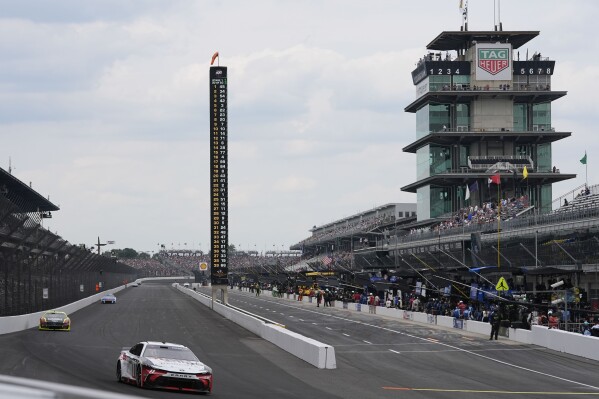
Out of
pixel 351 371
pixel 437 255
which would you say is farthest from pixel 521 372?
pixel 437 255

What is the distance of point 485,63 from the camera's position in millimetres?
115188

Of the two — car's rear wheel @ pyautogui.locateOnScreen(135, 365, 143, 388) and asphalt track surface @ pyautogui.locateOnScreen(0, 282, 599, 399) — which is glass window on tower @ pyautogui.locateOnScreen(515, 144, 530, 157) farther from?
car's rear wheel @ pyautogui.locateOnScreen(135, 365, 143, 388)

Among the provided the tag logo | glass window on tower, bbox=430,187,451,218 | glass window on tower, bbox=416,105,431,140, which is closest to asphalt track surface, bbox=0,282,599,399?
glass window on tower, bbox=430,187,451,218

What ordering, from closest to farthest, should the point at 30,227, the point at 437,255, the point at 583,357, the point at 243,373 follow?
1. the point at 243,373
2. the point at 583,357
3. the point at 30,227
4. the point at 437,255

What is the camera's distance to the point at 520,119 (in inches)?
4643

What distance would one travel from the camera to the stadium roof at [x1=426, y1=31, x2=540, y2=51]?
378 ft

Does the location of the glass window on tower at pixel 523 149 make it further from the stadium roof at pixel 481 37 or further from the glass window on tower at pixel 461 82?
the stadium roof at pixel 481 37

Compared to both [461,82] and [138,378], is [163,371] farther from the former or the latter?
[461,82]

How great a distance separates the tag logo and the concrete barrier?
70975 millimetres

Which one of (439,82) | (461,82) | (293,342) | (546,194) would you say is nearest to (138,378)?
(293,342)

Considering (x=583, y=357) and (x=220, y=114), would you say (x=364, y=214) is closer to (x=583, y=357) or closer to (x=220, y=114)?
(x=220, y=114)

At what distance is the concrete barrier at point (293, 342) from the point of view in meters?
28.0

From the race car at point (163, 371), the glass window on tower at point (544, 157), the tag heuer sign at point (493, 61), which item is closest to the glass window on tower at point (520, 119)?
the glass window on tower at point (544, 157)

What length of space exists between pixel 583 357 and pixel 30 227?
73.5 ft
